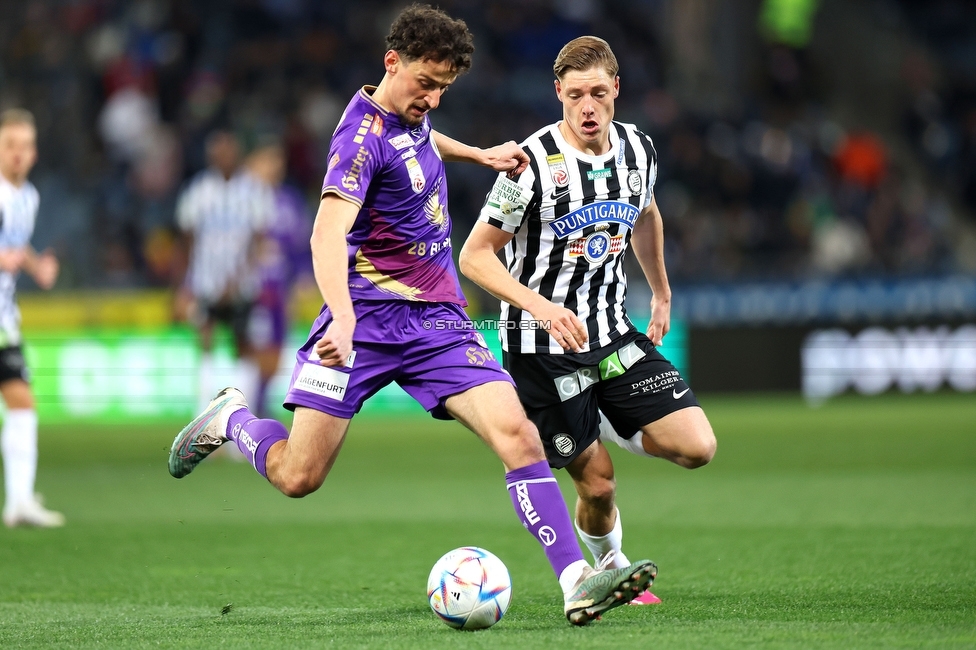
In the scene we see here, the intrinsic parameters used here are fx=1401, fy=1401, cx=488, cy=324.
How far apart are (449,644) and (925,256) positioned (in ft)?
45.0

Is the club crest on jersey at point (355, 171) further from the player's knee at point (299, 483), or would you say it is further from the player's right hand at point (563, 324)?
the player's knee at point (299, 483)

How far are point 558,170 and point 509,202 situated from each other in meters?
0.25

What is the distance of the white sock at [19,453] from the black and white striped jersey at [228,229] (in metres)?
4.18

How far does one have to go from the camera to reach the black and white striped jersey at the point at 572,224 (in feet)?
18.3

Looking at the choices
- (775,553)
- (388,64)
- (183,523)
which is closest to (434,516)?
(183,523)

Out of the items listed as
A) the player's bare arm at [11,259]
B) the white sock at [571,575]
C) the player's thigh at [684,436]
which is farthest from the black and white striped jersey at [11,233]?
the white sock at [571,575]

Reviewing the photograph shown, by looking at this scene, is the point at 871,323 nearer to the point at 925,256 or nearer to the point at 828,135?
the point at 925,256

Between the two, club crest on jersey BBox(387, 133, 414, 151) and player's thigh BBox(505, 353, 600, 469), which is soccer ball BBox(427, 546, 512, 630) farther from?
club crest on jersey BBox(387, 133, 414, 151)

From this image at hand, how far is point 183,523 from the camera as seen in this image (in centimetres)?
824

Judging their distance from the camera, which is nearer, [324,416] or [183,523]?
[324,416]

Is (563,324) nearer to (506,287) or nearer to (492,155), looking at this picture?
(506,287)

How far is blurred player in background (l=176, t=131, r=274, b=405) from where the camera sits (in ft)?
40.4

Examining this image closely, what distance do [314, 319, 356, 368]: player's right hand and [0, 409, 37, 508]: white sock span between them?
162 inches

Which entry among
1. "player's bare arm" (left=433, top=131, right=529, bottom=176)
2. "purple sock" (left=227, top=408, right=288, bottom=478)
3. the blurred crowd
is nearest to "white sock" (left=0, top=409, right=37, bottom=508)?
"purple sock" (left=227, top=408, right=288, bottom=478)
